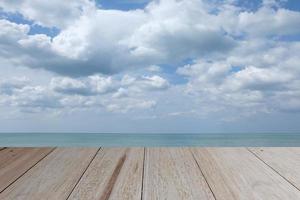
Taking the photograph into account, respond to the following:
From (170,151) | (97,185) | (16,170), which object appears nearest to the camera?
(97,185)

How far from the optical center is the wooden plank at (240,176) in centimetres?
147

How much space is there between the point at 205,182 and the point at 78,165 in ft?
2.06

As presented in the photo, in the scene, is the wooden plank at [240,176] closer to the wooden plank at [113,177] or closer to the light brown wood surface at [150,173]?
the light brown wood surface at [150,173]

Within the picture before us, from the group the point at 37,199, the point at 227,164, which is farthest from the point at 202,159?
the point at 37,199

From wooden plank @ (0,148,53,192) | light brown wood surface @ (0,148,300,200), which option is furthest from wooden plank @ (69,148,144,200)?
wooden plank @ (0,148,53,192)

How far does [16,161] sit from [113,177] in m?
0.60

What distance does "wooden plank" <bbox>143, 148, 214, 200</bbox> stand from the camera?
56.9 inches

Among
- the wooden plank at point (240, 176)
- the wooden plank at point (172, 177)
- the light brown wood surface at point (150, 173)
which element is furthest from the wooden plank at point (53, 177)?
the wooden plank at point (240, 176)

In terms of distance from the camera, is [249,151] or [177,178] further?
[249,151]

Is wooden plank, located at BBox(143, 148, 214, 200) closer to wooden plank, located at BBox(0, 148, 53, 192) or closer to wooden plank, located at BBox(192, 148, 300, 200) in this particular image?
wooden plank, located at BBox(192, 148, 300, 200)

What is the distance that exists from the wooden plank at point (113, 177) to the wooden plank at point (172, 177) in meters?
0.04

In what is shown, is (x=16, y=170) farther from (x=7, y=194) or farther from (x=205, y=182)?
(x=205, y=182)

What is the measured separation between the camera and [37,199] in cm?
140

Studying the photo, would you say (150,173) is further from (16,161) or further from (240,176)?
(16,161)
